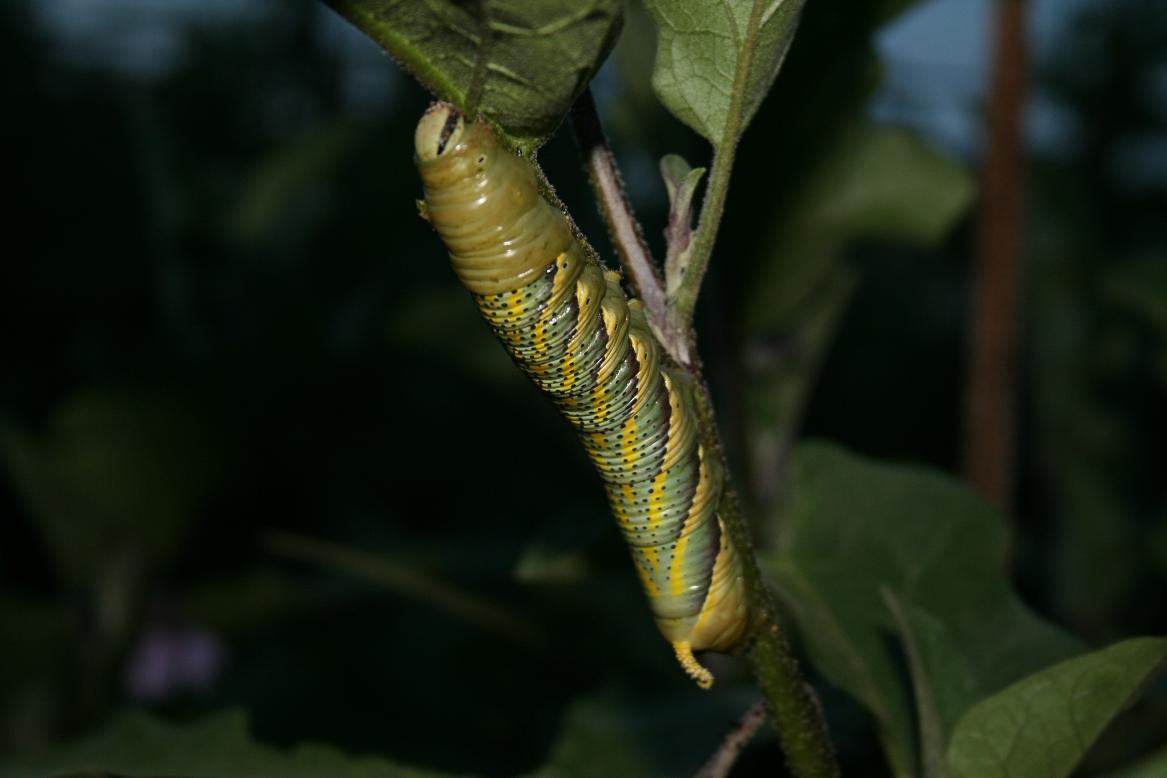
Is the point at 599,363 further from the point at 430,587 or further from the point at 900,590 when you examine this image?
the point at 430,587

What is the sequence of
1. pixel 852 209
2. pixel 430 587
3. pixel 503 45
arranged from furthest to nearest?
pixel 852 209 < pixel 430 587 < pixel 503 45

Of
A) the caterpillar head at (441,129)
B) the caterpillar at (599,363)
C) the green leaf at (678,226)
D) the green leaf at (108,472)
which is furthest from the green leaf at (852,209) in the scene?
the green leaf at (108,472)

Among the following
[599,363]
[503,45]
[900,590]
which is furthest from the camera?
[900,590]

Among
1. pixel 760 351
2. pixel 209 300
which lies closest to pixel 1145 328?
pixel 760 351

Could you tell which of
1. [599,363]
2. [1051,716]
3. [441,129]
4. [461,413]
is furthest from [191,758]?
[461,413]

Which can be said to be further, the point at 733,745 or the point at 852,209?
the point at 852,209

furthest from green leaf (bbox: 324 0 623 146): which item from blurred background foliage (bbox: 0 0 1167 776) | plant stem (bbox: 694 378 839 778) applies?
blurred background foliage (bbox: 0 0 1167 776)

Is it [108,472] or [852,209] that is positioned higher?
[852,209]

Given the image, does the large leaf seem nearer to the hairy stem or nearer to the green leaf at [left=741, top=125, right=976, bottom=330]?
the hairy stem
